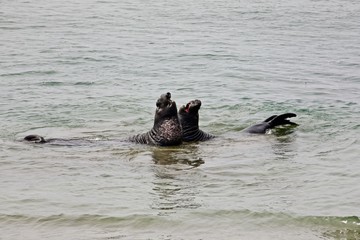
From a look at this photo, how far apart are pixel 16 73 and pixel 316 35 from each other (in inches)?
359

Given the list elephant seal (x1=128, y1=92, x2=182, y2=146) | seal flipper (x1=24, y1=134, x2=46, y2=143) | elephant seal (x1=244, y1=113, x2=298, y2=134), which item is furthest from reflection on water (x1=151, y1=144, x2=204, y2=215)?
seal flipper (x1=24, y1=134, x2=46, y2=143)

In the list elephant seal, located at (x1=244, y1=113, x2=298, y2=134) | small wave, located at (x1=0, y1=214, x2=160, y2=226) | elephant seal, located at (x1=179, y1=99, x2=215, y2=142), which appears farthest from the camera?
elephant seal, located at (x1=244, y1=113, x2=298, y2=134)

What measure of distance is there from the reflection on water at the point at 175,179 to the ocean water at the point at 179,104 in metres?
0.02

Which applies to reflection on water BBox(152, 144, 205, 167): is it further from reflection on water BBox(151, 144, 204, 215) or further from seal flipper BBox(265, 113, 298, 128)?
seal flipper BBox(265, 113, 298, 128)

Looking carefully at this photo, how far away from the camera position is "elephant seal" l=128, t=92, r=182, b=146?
10.8 m

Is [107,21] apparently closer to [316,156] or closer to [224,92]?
[224,92]

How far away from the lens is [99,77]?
53.8 ft

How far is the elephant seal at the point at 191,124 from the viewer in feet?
36.3

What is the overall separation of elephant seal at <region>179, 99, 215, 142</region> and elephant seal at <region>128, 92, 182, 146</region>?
239mm

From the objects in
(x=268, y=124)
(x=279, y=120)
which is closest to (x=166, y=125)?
(x=268, y=124)

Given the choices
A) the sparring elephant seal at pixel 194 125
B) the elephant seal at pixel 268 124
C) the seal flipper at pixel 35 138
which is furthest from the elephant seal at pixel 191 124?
the seal flipper at pixel 35 138

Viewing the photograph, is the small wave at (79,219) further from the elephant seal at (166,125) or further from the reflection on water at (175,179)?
the elephant seal at (166,125)

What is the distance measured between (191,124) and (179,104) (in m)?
2.86

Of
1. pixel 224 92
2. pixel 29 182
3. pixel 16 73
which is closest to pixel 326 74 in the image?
pixel 224 92
